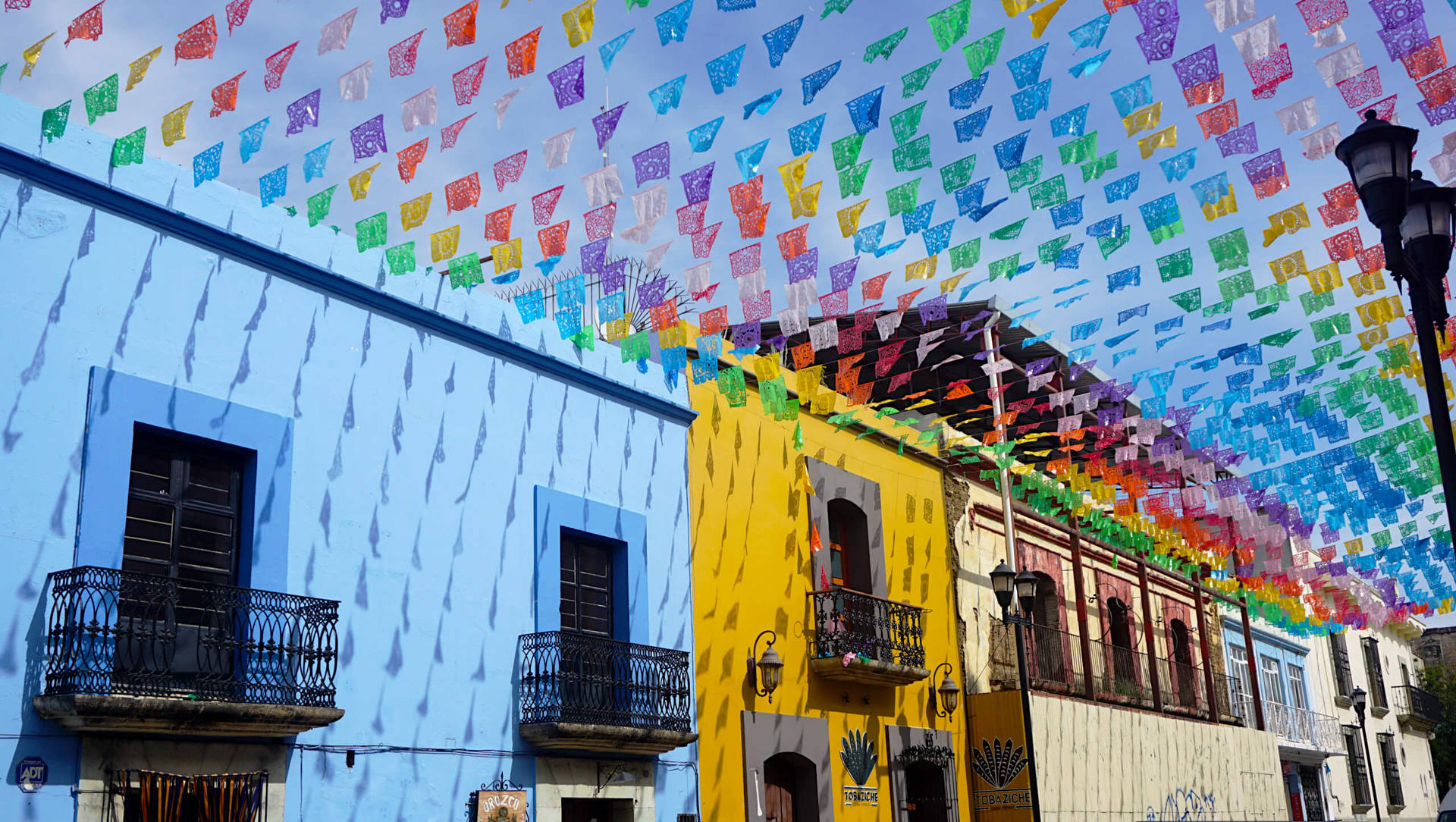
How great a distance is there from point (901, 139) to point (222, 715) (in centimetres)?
570

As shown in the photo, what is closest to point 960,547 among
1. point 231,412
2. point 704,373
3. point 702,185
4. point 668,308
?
point 704,373

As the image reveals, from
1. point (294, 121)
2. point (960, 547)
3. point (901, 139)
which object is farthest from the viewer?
point (960, 547)

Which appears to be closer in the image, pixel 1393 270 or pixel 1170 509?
pixel 1393 270

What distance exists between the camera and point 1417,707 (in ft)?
121

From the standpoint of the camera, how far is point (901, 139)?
8367 millimetres

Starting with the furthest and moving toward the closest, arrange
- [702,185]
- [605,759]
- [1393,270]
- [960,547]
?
[960,547], [605,759], [702,185], [1393,270]

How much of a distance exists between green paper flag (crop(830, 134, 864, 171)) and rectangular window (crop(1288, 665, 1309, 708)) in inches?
909

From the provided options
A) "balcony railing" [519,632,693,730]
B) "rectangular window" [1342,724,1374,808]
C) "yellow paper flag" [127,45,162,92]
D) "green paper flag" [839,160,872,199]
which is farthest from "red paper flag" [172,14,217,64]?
"rectangular window" [1342,724,1374,808]

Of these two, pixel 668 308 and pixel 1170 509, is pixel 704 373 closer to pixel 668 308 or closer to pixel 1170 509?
pixel 668 308

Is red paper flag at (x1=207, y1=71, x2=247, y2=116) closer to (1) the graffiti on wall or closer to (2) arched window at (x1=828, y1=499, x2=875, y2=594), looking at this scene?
(2) arched window at (x1=828, y1=499, x2=875, y2=594)

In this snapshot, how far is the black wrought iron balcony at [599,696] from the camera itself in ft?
35.1

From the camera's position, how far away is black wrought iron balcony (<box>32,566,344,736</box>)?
7.71 meters

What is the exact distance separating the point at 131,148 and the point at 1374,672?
113 ft

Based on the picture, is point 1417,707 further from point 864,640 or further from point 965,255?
point 965,255
